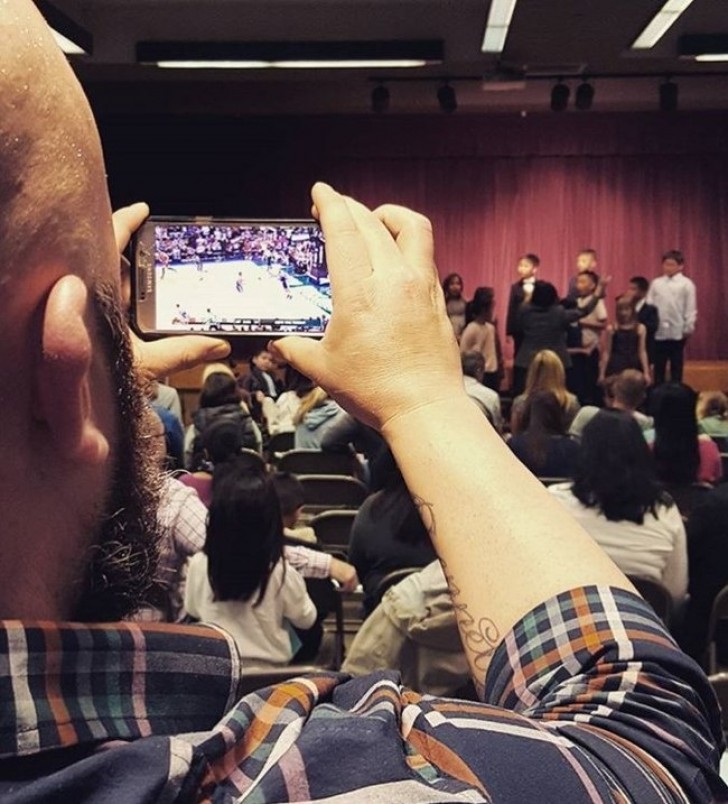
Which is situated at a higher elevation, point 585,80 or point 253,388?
point 585,80

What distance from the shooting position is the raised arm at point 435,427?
67 cm

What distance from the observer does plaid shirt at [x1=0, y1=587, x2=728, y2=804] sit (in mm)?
455

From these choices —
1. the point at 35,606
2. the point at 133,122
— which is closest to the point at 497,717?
the point at 35,606

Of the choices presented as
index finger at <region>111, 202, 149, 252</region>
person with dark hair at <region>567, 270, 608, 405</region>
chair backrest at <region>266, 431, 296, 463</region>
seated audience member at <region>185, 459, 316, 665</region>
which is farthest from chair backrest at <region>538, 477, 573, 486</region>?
person with dark hair at <region>567, 270, 608, 405</region>

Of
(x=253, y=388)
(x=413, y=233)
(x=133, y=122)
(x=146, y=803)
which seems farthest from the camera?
(x=133, y=122)

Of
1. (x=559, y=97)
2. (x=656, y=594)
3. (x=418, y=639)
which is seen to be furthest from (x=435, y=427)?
(x=559, y=97)

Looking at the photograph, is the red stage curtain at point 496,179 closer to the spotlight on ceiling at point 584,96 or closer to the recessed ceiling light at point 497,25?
the spotlight on ceiling at point 584,96

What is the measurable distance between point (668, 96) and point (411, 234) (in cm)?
914

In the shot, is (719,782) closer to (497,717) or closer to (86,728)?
(497,717)

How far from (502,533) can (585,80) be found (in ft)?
31.4

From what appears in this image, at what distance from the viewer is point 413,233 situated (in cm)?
77

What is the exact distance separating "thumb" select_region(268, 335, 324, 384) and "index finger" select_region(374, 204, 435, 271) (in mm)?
99

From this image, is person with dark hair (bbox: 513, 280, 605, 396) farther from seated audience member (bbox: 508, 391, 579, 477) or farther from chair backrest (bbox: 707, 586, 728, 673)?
chair backrest (bbox: 707, 586, 728, 673)

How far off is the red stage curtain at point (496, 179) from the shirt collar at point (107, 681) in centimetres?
1020
